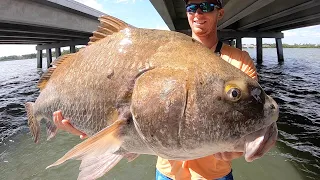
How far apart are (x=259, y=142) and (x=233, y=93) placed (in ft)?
0.97

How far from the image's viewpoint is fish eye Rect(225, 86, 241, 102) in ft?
5.11

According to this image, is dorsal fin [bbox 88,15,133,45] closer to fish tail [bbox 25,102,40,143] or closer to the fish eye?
the fish eye

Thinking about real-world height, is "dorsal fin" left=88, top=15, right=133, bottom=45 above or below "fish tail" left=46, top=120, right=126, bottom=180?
above

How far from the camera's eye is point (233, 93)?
157 cm

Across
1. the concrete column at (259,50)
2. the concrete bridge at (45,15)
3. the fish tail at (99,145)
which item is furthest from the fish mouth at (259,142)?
the concrete column at (259,50)

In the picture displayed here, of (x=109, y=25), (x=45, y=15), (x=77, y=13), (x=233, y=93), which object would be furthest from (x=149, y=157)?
(x=77, y=13)

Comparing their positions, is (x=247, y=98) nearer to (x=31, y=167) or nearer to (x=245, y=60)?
(x=245, y=60)

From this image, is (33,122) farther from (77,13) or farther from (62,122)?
(77,13)

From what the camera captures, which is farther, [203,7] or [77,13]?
[77,13]

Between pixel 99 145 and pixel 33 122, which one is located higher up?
pixel 99 145

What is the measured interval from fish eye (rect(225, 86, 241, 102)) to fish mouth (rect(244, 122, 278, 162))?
212mm

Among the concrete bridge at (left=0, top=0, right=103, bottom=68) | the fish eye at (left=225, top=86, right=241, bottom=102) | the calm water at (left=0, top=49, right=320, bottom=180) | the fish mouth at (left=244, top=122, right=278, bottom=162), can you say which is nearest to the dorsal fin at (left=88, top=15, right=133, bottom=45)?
the fish eye at (left=225, top=86, right=241, bottom=102)

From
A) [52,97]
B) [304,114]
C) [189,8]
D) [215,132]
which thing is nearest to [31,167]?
[52,97]

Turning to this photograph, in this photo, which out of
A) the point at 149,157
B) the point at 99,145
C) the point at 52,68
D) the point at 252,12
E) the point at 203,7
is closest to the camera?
the point at 99,145
